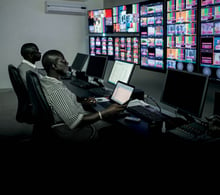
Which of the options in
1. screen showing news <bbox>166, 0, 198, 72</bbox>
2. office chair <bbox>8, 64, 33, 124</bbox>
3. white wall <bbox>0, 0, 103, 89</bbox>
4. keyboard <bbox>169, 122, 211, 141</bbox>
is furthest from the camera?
white wall <bbox>0, 0, 103, 89</bbox>

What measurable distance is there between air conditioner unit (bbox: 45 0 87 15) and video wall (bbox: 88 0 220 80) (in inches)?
58.3

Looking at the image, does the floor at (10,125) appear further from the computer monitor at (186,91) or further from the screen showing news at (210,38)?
the screen showing news at (210,38)

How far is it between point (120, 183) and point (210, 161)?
88 cm

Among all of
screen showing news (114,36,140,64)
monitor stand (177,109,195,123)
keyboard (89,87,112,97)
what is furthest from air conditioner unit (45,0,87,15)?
monitor stand (177,109,195,123)

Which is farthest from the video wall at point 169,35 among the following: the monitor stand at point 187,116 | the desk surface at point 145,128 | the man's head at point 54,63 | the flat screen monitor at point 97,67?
the man's head at point 54,63

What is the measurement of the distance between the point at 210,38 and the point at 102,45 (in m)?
2.94

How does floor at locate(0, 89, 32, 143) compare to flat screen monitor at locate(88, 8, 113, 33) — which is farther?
flat screen monitor at locate(88, 8, 113, 33)

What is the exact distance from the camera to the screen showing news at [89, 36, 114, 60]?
5678 mm

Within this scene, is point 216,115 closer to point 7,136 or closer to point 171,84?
point 171,84

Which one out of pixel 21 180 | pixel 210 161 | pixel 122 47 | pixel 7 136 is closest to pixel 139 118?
pixel 210 161

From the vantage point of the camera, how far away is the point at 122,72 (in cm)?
331

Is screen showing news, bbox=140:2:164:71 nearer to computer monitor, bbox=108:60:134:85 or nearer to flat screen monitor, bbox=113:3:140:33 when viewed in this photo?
flat screen monitor, bbox=113:3:140:33

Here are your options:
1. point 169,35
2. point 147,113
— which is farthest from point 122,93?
point 169,35

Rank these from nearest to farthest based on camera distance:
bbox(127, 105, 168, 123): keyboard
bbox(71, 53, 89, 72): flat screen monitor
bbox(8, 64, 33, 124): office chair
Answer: bbox(127, 105, 168, 123): keyboard → bbox(8, 64, 33, 124): office chair → bbox(71, 53, 89, 72): flat screen monitor
